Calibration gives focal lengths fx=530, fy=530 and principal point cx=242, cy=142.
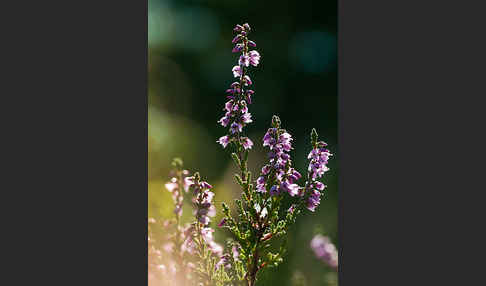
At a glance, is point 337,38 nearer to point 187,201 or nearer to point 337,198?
point 337,198

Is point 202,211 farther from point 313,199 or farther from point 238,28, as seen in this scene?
point 238,28

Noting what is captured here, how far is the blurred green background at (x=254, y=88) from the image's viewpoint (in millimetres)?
4359

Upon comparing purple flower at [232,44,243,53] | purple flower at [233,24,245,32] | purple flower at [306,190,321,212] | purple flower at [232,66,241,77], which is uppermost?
purple flower at [233,24,245,32]

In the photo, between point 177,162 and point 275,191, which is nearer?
point 275,191

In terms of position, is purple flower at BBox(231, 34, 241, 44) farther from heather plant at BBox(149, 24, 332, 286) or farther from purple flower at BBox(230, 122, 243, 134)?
purple flower at BBox(230, 122, 243, 134)

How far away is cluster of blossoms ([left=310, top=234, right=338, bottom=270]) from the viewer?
4.40m

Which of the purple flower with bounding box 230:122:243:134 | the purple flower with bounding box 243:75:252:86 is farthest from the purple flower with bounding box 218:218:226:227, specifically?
the purple flower with bounding box 243:75:252:86

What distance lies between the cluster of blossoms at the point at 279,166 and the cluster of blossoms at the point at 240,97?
0.70 ft

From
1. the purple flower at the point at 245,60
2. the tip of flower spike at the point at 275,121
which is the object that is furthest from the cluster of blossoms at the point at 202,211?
the purple flower at the point at 245,60

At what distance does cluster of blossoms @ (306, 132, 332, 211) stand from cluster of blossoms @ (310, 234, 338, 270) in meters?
0.30

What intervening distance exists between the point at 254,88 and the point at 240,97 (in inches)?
5.6

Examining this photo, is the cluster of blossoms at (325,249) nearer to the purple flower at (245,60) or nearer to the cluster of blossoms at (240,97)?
the cluster of blossoms at (240,97)

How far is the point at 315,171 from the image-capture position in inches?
168

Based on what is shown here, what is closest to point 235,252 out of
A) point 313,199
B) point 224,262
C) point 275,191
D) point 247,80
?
point 224,262
